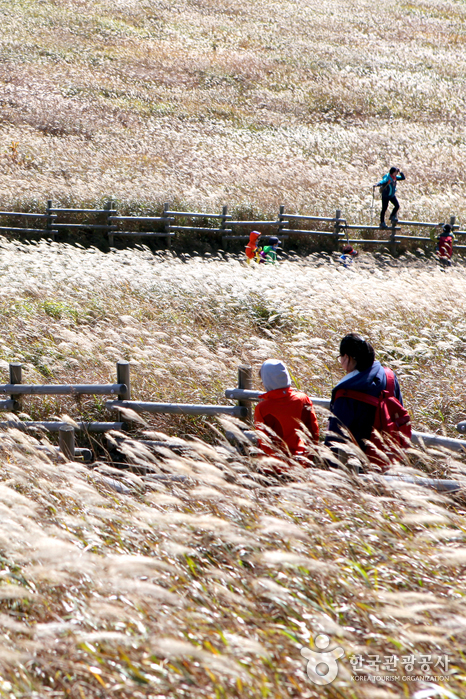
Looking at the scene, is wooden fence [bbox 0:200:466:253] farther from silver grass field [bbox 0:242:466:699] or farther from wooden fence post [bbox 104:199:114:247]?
silver grass field [bbox 0:242:466:699]

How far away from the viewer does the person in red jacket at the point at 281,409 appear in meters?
3.93

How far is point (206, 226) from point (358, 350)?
556 inches

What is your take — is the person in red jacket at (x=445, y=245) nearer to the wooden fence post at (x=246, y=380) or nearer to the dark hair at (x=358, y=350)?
the wooden fence post at (x=246, y=380)

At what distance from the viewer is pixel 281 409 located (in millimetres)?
3984

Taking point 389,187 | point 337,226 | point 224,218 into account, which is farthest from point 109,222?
point 389,187

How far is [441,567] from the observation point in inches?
106

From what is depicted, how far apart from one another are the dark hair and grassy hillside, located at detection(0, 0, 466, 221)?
47.3ft

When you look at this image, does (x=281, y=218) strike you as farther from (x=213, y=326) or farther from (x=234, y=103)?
(x=234, y=103)

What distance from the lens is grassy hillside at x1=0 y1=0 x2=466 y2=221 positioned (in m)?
19.6

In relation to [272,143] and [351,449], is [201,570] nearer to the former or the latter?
[351,449]

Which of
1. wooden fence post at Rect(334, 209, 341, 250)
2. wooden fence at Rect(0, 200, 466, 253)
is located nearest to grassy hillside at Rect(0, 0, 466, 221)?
wooden fence at Rect(0, 200, 466, 253)

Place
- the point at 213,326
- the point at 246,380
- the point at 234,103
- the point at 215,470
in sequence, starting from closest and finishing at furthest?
the point at 215,470, the point at 246,380, the point at 213,326, the point at 234,103

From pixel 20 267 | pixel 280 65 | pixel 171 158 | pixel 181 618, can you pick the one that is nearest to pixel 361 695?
pixel 181 618

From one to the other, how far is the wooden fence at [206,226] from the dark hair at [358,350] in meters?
13.2
